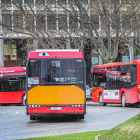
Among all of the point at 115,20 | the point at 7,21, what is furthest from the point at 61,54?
the point at 7,21

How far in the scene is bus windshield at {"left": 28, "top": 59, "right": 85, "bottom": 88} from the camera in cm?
1466

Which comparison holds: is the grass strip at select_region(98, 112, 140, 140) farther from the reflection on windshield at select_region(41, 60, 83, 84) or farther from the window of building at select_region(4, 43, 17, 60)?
the window of building at select_region(4, 43, 17, 60)

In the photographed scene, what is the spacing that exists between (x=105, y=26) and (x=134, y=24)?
8.41 feet

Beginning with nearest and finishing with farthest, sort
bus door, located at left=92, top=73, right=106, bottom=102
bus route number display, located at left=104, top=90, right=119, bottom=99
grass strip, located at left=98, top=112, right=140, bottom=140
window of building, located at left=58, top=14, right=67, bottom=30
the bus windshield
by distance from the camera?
grass strip, located at left=98, top=112, right=140, bottom=140, the bus windshield, bus route number display, located at left=104, top=90, right=119, bottom=99, bus door, located at left=92, top=73, right=106, bottom=102, window of building, located at left=58, top=14, right=67, bottom=30

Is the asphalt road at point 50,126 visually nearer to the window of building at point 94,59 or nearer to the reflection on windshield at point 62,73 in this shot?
the reflection on windshield at point 62,73

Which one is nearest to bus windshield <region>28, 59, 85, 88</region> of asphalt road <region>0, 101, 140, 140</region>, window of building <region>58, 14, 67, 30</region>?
asphalt road <region>0, 101, 140, 140</region>

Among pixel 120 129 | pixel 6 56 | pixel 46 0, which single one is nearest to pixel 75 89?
pixel 120 129

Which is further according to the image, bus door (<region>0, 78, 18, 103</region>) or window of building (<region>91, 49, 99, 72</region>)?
window of building (<region>91, 49, 99, 72</region>)

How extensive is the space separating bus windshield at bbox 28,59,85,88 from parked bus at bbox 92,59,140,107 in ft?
30.9

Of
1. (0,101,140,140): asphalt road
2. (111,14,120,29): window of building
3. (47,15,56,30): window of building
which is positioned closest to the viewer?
(0,101,140,140): asphalt road

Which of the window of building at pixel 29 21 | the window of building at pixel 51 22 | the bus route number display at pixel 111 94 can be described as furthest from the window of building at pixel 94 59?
the bus route number display at pixel 111 94

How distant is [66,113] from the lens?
1459 cm

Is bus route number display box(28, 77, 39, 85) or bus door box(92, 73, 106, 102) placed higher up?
bus route number display box(28, 77, 39, 85)

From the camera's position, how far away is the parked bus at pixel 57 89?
14.6 meters
